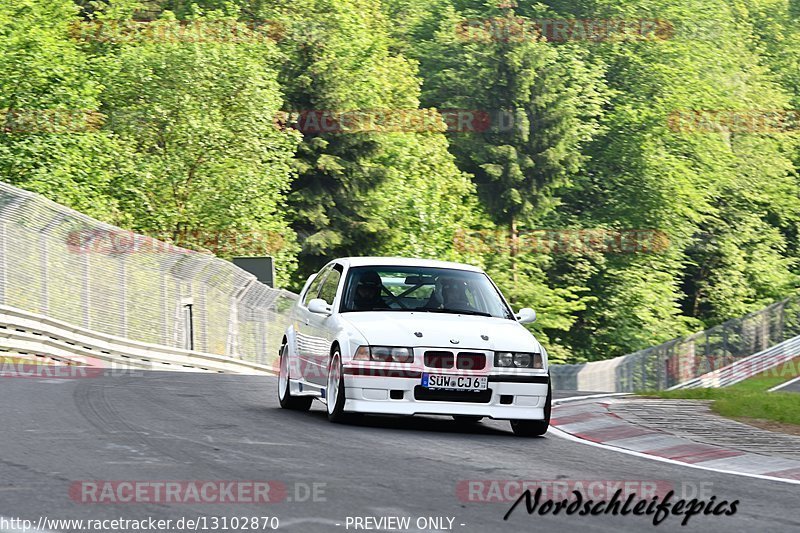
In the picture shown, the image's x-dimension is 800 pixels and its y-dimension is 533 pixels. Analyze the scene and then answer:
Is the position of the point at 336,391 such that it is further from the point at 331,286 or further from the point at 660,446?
the point at 660,446

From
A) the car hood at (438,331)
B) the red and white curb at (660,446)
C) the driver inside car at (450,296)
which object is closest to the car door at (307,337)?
the car hood at (438,331)

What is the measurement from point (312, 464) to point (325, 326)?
4.02m

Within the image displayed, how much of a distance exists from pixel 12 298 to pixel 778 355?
4088 centimetres

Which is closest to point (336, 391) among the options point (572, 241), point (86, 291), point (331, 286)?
point (331, 286)

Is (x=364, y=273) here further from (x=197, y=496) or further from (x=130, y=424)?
(x=197, y=496)

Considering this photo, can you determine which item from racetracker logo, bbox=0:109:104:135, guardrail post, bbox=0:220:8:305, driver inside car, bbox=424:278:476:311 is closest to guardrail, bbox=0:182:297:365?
guardrail post, bbox=0:220:8:305

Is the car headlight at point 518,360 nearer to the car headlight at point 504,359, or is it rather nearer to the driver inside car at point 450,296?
Result: the car headlight at point 504,359

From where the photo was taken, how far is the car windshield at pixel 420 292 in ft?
43.7

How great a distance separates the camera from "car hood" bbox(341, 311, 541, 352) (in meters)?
12.1

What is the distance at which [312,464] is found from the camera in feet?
30.5

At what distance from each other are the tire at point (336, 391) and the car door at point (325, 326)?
230mm

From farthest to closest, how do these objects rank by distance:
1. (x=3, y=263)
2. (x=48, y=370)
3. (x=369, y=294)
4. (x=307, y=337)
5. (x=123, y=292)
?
1. (x=123, y=292)
2. (x=3, y=263)
3. (x=48, y=370)
4. (x=307, y=337)
5. (x=369, y=294)

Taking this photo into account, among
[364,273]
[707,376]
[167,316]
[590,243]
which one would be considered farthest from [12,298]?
[590,243]

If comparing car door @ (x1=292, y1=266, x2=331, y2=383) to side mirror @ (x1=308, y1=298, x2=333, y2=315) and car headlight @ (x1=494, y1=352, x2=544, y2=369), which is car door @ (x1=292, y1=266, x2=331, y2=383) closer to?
side mirror @ (x1=308, y1=298, x2=333, y2=315)
